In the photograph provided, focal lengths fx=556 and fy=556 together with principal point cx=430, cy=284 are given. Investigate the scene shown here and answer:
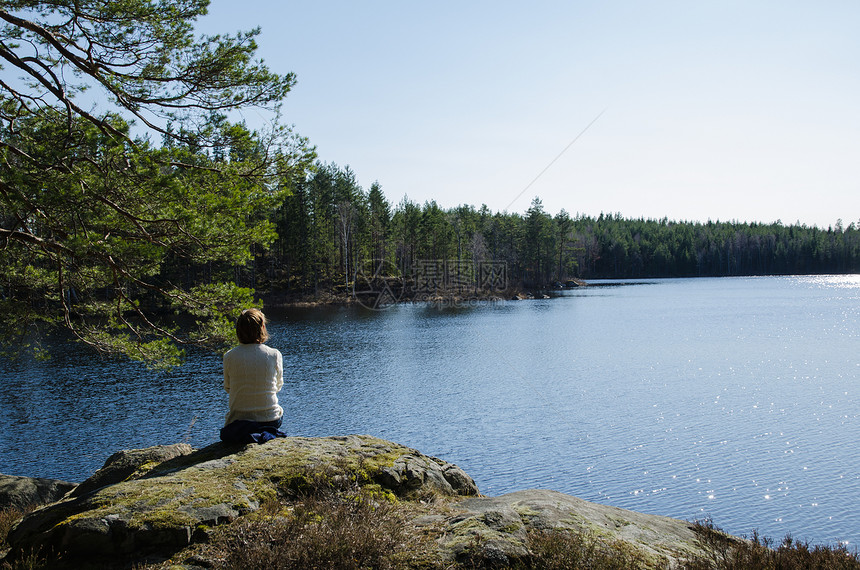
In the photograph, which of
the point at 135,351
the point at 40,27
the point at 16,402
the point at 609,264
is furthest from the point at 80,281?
the point at 609,264

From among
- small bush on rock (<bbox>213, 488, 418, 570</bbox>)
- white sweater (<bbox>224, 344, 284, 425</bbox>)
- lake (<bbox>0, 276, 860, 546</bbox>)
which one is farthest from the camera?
lake (<bbox>0, 276, 860, 546</bbox>)

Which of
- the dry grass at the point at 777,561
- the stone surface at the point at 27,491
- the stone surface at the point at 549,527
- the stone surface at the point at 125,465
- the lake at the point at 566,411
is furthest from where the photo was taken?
the lake at the point at 566,411

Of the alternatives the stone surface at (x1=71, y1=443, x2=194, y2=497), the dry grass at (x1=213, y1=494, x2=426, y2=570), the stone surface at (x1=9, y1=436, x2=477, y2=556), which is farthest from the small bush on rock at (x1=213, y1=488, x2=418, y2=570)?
the stone surface at (x1=71, y1=443, x2=194, y2=497)

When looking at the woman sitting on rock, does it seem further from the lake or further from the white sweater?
the lake

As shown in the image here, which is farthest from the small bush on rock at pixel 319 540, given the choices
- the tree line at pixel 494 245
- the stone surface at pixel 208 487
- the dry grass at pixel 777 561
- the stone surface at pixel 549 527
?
the tree line at pixel 494 245

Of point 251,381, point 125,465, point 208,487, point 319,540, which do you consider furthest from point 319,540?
point 125,465

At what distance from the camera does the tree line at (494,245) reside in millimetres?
62844

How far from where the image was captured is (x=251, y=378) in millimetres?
5816

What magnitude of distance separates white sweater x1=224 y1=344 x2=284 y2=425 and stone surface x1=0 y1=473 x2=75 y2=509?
530 cm

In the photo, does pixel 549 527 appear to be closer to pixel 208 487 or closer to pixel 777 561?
pixel 777 561

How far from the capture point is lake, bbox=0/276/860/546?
12383 millimetres

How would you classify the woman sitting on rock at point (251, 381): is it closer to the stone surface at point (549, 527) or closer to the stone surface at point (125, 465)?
the stone surface at point (125, 465)

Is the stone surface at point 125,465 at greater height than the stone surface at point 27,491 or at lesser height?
greater

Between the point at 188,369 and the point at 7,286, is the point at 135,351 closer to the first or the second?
the point at 7,286
